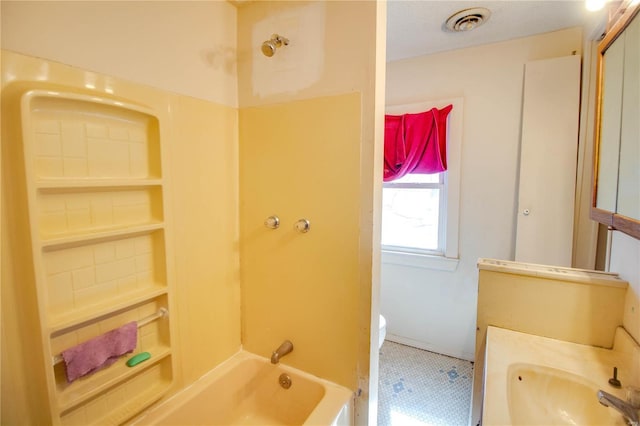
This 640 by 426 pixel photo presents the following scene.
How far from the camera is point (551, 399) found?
3.43 feet

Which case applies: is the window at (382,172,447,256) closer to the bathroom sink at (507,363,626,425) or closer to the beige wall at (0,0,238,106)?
the bathroom sink at (507,363,626,425)

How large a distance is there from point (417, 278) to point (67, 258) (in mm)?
2396

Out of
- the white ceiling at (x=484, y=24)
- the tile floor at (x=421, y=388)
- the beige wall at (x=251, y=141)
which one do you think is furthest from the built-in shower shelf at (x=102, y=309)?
the white ceiling at (x=484, y=24)

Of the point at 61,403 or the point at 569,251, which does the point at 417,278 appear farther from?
the point at 61,403

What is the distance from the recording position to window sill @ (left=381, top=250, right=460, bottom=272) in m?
2.41

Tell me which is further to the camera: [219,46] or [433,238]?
[433,238]

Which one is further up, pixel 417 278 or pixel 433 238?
pixel 433 238

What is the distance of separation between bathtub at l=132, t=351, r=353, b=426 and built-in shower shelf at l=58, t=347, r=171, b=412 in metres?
0.23

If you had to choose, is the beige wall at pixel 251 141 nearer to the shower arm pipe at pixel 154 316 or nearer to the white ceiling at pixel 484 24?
the shower arm pipe at pixel 154 316

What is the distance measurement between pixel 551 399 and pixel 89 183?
174 centimetres

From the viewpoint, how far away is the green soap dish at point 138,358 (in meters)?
1.00

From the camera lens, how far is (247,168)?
4.70 feet

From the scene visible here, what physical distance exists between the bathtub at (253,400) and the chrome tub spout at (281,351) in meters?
0.11

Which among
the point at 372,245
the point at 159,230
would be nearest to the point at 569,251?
the point at 372,245
